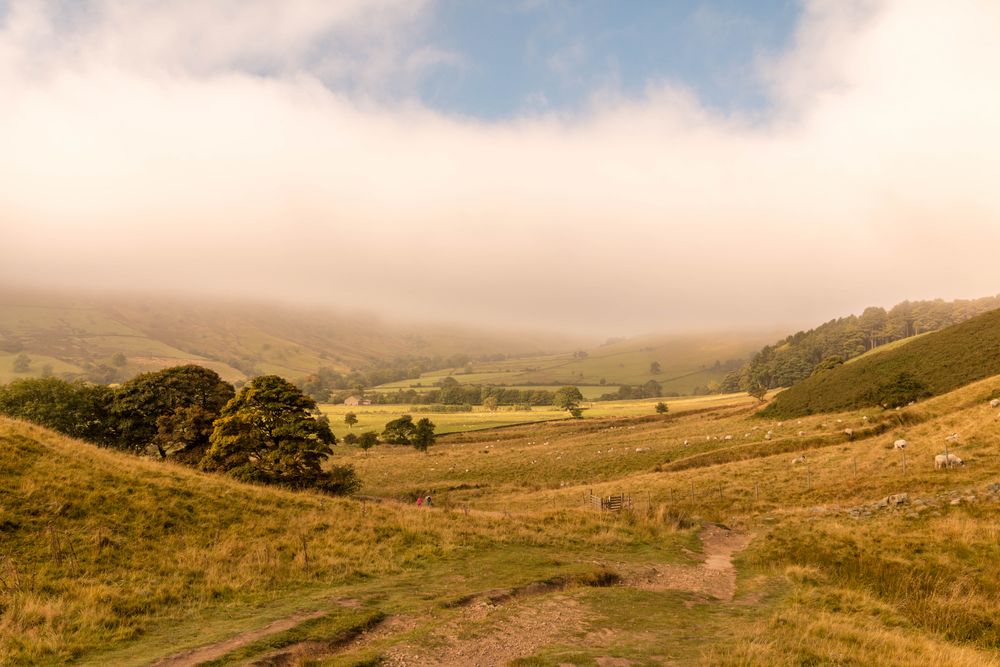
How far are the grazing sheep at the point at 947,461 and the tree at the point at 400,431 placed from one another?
249 ft

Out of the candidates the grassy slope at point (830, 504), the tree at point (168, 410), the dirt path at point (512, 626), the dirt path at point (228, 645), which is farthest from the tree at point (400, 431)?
the dirt path at point (228, 645)

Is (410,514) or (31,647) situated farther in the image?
(410,514)

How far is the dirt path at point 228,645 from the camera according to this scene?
11016 mm

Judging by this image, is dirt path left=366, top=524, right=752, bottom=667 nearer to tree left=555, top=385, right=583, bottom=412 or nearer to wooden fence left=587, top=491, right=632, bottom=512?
wooden fence left=587, top=491, right=632, bottom=512

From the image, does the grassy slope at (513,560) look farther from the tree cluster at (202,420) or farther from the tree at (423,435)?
the tree at (423,435)

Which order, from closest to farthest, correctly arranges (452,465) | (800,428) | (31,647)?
(31,647) < (800,428) < (452,465)

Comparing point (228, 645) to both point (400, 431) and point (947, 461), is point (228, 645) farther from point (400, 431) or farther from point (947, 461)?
point (400, 431)

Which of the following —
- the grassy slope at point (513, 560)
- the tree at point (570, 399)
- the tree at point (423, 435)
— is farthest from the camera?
the tree at point (570, 399)

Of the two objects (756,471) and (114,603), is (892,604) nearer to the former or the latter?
(114,603)

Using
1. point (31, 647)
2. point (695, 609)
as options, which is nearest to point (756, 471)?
point (695, 609)

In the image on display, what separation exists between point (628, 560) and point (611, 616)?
9.21 metres

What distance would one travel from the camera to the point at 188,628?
44.5 ft

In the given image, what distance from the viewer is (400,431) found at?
9588 cm

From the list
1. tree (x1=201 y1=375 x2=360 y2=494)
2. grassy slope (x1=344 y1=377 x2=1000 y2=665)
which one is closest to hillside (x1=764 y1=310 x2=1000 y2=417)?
grassy slope (x1=344 y1=377 x2=1000 y2=665)
